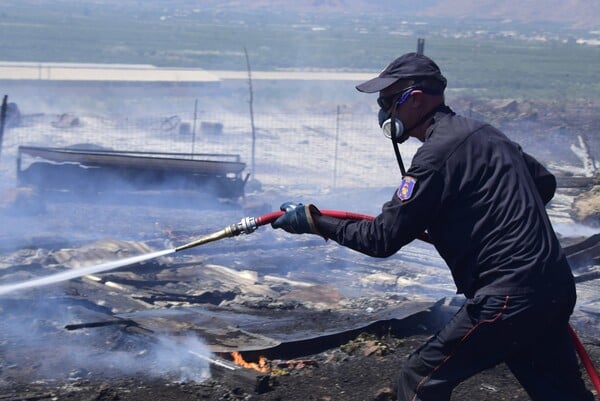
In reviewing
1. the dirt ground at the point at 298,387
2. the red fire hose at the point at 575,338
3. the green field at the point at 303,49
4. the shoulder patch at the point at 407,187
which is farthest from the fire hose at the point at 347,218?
the green field at the point at 303,49

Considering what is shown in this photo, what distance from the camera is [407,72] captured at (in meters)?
3.97

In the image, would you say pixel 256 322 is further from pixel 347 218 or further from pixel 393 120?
pixel 393 120

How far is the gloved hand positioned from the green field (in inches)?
1225

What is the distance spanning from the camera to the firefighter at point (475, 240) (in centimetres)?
375

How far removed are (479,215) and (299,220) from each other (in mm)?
867

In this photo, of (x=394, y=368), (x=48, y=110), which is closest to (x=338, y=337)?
(x=394, y=368)

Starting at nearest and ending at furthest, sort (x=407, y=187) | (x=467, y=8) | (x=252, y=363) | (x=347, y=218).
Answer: (x=407, y=187)
(x=347, y=218)
(x=252, y=363)
(x=467, y=8)

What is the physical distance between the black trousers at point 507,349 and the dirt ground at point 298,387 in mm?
1257

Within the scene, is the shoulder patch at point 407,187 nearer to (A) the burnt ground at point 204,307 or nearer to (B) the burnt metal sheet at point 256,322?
(A) the burnt ground at point 204,307

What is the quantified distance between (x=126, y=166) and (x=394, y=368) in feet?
25.1

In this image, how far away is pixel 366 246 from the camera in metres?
3.95

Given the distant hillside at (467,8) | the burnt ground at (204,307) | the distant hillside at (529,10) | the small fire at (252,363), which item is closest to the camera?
the burnt ground at (204,307)

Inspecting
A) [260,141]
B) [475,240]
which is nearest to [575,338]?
[475,240]

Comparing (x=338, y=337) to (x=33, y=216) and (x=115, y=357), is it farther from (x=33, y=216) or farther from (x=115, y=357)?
(x=33, y=216)
